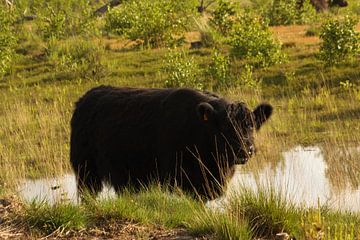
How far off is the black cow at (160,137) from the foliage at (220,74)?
6620 millimetres

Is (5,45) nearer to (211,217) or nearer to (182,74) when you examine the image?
(182,74)

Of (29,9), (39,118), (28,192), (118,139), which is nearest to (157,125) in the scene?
(118,139)

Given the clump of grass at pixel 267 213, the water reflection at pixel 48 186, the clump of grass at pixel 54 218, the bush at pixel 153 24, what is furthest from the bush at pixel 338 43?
the clump of grass at pixel 54 218

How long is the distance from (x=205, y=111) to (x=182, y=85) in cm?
747

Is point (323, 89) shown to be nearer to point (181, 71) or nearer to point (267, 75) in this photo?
point (267, 75)

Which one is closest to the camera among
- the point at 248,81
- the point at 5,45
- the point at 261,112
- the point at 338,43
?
the point at 261,112

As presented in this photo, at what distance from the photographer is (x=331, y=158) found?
436 inches

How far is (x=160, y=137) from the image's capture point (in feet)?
28.2

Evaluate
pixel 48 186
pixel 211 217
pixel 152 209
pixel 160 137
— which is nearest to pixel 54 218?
pixel 152 209

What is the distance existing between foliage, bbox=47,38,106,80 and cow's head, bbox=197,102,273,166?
31.7ft

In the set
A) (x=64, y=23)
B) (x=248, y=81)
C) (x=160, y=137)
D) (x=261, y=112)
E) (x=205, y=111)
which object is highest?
(x=64, y=23)

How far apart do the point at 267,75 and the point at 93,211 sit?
10651 millimetres

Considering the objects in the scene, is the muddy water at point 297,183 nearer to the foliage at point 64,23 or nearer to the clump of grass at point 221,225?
the clump of grass at point 221,225

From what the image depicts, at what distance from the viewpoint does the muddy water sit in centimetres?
815
